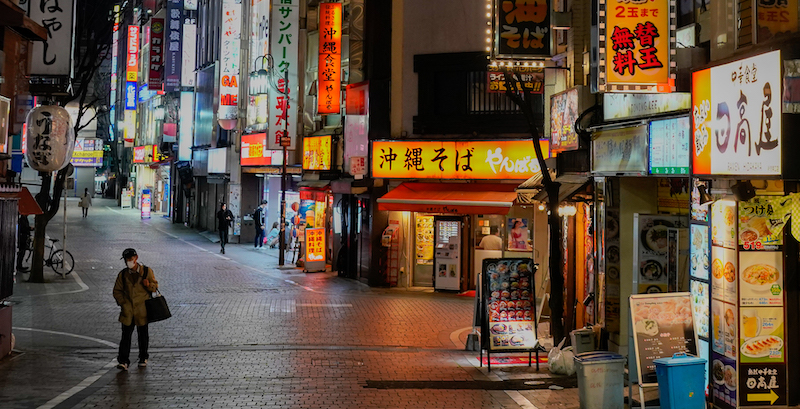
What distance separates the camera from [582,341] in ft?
46.1

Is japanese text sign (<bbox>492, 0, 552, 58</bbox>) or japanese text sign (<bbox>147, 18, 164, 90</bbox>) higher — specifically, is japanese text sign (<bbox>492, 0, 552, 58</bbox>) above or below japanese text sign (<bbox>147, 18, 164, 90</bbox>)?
below

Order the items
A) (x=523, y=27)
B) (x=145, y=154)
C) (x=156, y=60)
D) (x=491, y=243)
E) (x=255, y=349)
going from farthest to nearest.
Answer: (x=145, y=154) → (x=156, y=60) → (x=491, y=243) → (x=255, y=349) → (x=523, y=27)

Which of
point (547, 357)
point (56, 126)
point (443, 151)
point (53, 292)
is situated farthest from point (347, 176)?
point (547, 357)

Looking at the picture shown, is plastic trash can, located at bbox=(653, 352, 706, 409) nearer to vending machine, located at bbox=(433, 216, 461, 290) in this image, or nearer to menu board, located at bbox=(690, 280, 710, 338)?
menu board, located at bbox=(690, 280, 710, 338)

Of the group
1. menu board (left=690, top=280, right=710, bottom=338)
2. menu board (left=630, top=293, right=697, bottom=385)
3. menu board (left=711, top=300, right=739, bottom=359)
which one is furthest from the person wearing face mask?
menu board (left=711, top=300, right=739, bottom=359)

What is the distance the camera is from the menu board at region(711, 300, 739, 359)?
1032 cm

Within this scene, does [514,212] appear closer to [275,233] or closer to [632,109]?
[632,109]

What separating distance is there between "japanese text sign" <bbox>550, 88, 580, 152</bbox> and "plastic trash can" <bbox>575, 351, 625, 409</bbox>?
18.9 feet

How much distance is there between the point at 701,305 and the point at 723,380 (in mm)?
1135

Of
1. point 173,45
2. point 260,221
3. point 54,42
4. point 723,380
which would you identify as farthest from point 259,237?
point 723,380

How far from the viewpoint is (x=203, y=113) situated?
51656 millimetres

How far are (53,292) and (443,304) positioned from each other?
10984 millimetres

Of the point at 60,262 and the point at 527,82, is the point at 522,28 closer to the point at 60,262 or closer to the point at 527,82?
the point at 527,82

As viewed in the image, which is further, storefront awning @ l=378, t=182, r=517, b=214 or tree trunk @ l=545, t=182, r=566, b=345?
storefront awning @ l=378, t=182, r=517, b=214
